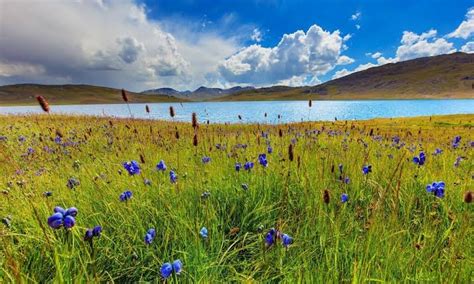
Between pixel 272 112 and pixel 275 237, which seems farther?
pixel 272 112

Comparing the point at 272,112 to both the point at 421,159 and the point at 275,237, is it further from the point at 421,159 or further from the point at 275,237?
the point at 275,237

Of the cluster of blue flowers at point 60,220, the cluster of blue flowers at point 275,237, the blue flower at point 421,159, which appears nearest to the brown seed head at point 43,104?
the cluster of blue flowers at point 60,220

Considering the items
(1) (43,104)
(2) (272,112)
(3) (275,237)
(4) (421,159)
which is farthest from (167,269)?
(2) (272,112)

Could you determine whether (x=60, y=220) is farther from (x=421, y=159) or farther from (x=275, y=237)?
(x=421, y=159)

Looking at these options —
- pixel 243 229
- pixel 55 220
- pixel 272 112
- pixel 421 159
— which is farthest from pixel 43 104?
pixel 272 112

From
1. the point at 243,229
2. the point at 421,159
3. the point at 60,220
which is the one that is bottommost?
the point at 243,229

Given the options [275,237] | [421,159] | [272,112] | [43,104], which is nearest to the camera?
[275,237]

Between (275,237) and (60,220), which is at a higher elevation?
(60,220)

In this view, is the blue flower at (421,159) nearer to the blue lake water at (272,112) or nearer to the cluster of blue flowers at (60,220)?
the cluster of blue flowers at (60,220)

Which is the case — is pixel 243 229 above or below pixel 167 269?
below

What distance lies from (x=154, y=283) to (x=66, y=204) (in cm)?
184

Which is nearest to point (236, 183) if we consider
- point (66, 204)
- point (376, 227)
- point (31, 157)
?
point (376, 227)

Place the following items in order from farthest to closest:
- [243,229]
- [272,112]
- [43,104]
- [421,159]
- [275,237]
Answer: [272,112], [421,159], [43,104], [243,229], [275,237]

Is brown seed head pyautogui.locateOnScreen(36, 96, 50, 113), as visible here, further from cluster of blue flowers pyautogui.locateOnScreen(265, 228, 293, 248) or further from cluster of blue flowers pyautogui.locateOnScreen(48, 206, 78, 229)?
cluster of blue flowers pyautogui.locateOnScreen(265, 228, 293, 248)
